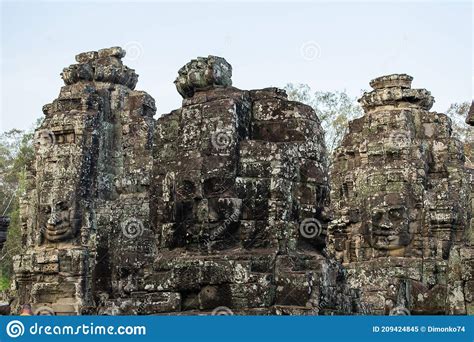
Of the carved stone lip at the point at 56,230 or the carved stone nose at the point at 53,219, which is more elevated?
the carved stone nose at the point at 53,219

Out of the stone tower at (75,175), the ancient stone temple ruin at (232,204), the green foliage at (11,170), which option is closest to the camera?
the ancient stone temple ruin at (232,204)

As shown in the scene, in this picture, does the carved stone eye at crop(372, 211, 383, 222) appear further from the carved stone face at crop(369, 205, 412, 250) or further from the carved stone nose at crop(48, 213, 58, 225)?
the carved stone nose at crop(48, 213, 58, 225)

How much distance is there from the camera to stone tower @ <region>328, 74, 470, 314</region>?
598 inches

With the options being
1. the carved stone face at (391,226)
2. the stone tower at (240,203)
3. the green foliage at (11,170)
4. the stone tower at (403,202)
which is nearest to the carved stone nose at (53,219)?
the stone tower at (403,202)

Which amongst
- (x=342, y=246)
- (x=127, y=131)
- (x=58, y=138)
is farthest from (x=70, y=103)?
(x=342, y=246)

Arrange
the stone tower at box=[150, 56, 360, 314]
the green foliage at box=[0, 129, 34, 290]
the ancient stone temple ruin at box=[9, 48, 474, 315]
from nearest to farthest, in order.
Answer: the stone tower at box=[150, 56, 360, 314] < the ancient stone temple ruin at box=[9, 48, 474, 315] < the green foliage at box=[0, 129, 34, 290]

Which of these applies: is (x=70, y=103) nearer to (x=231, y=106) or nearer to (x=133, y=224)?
(x=133, y=224)

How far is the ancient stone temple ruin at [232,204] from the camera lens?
913 centimetres

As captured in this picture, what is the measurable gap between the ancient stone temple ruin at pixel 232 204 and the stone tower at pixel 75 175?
3 cm

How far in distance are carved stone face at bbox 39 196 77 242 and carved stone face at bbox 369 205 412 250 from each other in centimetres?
556

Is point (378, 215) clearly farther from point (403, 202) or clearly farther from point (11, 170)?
point (11, 170)

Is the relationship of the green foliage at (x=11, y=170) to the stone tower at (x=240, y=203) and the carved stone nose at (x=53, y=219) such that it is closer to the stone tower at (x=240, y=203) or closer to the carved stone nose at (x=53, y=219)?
the carved stone nose at (x=53, y=219)

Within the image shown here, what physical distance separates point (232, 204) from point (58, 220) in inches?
271

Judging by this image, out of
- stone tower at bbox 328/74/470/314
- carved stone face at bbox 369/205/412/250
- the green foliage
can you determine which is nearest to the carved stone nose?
stone tower at bbox 328/74/470/314
